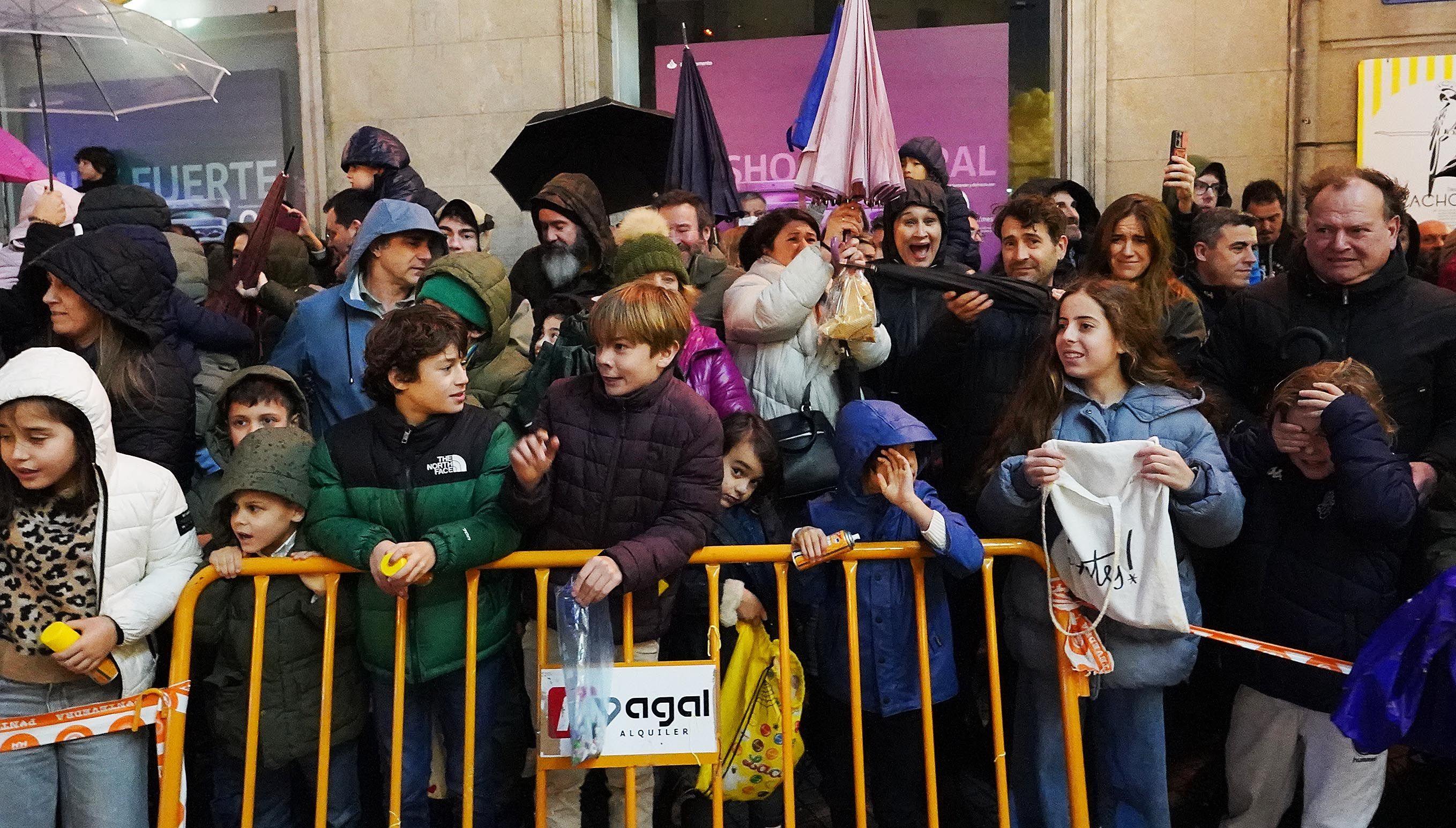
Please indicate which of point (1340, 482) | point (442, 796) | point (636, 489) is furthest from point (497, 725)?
point (1340, 482)

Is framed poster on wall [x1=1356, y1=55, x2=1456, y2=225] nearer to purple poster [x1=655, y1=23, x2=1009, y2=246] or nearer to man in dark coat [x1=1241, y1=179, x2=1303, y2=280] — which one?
man in dark coat [x1=1241, y1=179, x2=1303, y2=280]

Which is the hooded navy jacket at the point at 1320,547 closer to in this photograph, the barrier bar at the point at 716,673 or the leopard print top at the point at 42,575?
the barrier bar at the point at 716,673

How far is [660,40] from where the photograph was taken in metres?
10.0

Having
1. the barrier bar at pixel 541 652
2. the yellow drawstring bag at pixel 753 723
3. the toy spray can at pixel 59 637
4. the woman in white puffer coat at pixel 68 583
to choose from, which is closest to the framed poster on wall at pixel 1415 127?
the yellow drawstring bag at pixel 753 723

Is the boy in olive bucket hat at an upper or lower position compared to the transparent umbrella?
lower

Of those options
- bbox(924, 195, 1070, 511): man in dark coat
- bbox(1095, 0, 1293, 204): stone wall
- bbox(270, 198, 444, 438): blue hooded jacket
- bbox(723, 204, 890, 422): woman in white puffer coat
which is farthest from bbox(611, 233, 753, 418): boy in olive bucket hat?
bbox(1095, 0, 1293, 204): stone wall

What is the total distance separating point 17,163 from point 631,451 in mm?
5402

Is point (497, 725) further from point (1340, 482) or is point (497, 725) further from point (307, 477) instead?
point (1340, 482)

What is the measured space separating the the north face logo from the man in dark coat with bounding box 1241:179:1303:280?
5654mm

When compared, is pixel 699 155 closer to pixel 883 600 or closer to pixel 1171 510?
pixel 883 600

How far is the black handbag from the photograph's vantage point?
4.50 m

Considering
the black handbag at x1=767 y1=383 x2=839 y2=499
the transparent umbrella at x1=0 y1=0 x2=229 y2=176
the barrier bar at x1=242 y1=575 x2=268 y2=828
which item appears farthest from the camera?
the transparent umbrella at x1=0 y1=0 x2=229 y2=176

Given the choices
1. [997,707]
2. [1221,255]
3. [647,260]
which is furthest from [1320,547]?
[647,260]

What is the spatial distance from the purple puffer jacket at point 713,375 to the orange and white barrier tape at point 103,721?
2.16 metres
